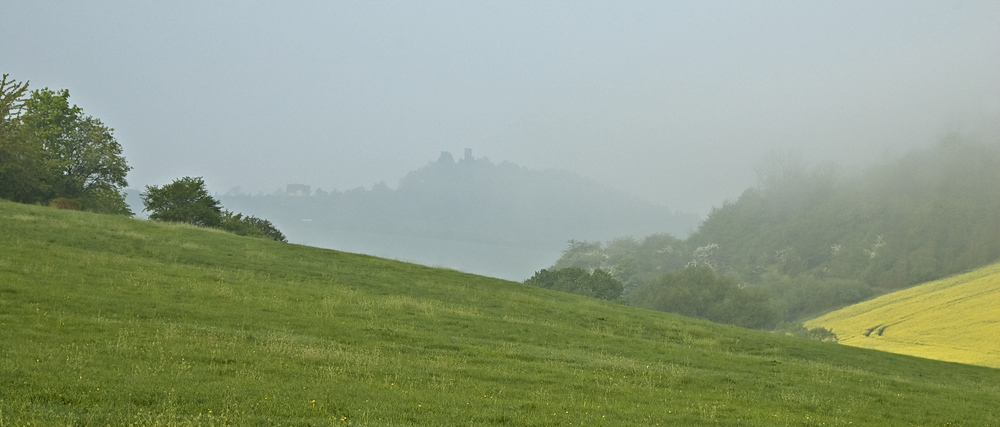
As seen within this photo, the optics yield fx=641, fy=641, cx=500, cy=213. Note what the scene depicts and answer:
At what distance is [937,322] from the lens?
7812cm

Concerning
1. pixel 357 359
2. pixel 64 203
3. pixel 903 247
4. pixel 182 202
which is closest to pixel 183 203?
pixel 182 202

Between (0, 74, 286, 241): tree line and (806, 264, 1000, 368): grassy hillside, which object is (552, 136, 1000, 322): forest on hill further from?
(0, 74, 286, 241): tree line

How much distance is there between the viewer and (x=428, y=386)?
1380cm

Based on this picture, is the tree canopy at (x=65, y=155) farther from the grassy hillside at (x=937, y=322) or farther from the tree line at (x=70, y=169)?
the grassy hillside at (x=937, y=322)

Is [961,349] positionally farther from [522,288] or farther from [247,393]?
Result: [247,393]

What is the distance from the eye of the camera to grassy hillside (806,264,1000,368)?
213 ft

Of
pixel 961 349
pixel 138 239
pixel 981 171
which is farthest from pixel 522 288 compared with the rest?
pixel 981 171

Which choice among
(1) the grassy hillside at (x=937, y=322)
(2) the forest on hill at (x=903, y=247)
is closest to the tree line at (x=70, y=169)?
(1) the grassy hillside at (x=937, y=322)

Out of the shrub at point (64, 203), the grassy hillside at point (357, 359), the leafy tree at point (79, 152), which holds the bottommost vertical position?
the grassy hillside at point (357, 359)

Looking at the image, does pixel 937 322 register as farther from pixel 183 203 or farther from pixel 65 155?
pixel 65 155

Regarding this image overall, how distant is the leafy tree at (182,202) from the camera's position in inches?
2525

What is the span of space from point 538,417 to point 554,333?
15.5m

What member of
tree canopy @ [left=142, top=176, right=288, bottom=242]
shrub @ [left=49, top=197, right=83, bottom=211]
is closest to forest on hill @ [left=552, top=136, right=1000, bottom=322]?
tree canopy @ [left=142, top=176, right=288, bottom=242]

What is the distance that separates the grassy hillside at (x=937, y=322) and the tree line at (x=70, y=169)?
7367 cm
